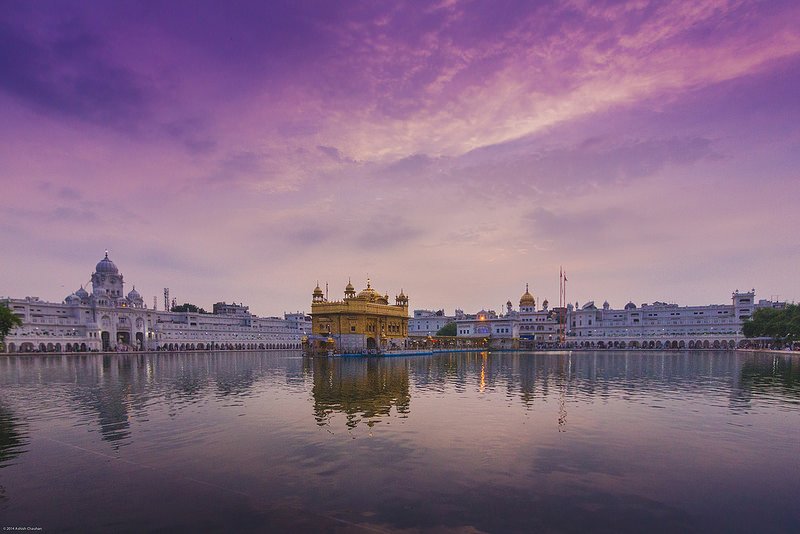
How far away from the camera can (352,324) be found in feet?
342

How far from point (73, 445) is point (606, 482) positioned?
17.8 meters

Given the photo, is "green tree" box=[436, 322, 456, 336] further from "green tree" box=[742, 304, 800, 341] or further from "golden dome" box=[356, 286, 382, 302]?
"green tree" box=[742, 304, 800, 341]

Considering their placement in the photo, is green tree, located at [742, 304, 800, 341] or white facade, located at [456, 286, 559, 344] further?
white facade, located at [456, 286, 559, 344]

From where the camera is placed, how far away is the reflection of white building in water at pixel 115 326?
12506 cm

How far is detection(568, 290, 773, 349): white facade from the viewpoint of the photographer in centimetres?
15038

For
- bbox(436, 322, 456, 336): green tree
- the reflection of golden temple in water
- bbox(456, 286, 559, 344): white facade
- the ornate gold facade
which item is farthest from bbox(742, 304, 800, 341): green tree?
the reflection of golden temple in water

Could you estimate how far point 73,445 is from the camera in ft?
57.7

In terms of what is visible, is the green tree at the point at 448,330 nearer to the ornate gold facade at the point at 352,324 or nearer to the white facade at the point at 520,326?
the white facade at the point at 520,326

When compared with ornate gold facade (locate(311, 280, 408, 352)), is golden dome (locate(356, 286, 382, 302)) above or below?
above

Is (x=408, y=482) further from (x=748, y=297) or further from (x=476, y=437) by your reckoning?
(x=748, y=297)

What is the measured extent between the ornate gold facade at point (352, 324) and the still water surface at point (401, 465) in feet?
242

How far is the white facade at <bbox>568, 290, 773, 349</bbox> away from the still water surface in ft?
465

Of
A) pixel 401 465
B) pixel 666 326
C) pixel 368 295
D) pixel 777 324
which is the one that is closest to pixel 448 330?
pixel 666 326

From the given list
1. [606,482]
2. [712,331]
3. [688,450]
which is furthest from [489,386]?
[712,331]
